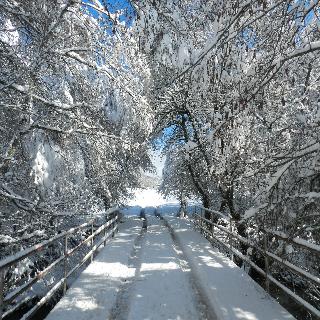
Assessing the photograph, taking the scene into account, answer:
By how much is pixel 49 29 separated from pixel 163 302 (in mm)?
5054

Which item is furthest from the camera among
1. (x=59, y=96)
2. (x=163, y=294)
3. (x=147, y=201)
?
(x=147, y=201)

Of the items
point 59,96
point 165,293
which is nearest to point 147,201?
point 59,96

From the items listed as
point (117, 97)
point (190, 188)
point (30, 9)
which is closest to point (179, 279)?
point (117, 97)

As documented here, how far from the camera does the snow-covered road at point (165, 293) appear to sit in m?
5.93

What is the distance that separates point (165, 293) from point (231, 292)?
1163mm

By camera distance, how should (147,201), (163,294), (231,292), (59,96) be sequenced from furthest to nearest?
(147,201)
(59,96)
(163,294)
(231,292)

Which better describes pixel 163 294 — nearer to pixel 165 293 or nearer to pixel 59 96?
pixel 165 293

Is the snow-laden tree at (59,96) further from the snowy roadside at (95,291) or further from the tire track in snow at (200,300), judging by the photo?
the tire track in snow at (200,300)

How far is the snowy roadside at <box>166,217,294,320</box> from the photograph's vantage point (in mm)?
5773

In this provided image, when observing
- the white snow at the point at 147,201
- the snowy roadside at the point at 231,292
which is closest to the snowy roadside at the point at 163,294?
the snowy roadside at the point at 231,292

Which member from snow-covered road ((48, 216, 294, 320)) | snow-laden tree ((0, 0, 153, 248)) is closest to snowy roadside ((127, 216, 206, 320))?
snow-covered road ((48, 216, 294, 320))

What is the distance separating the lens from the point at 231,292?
6.99 metres

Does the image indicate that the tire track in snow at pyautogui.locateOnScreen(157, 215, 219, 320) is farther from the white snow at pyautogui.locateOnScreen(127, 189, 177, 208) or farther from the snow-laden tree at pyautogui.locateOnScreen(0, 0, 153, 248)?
the white snow at pyautogui.locateOnScreen(127, 189, 177, 208)

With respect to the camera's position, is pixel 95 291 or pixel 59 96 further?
pixel 59 96
